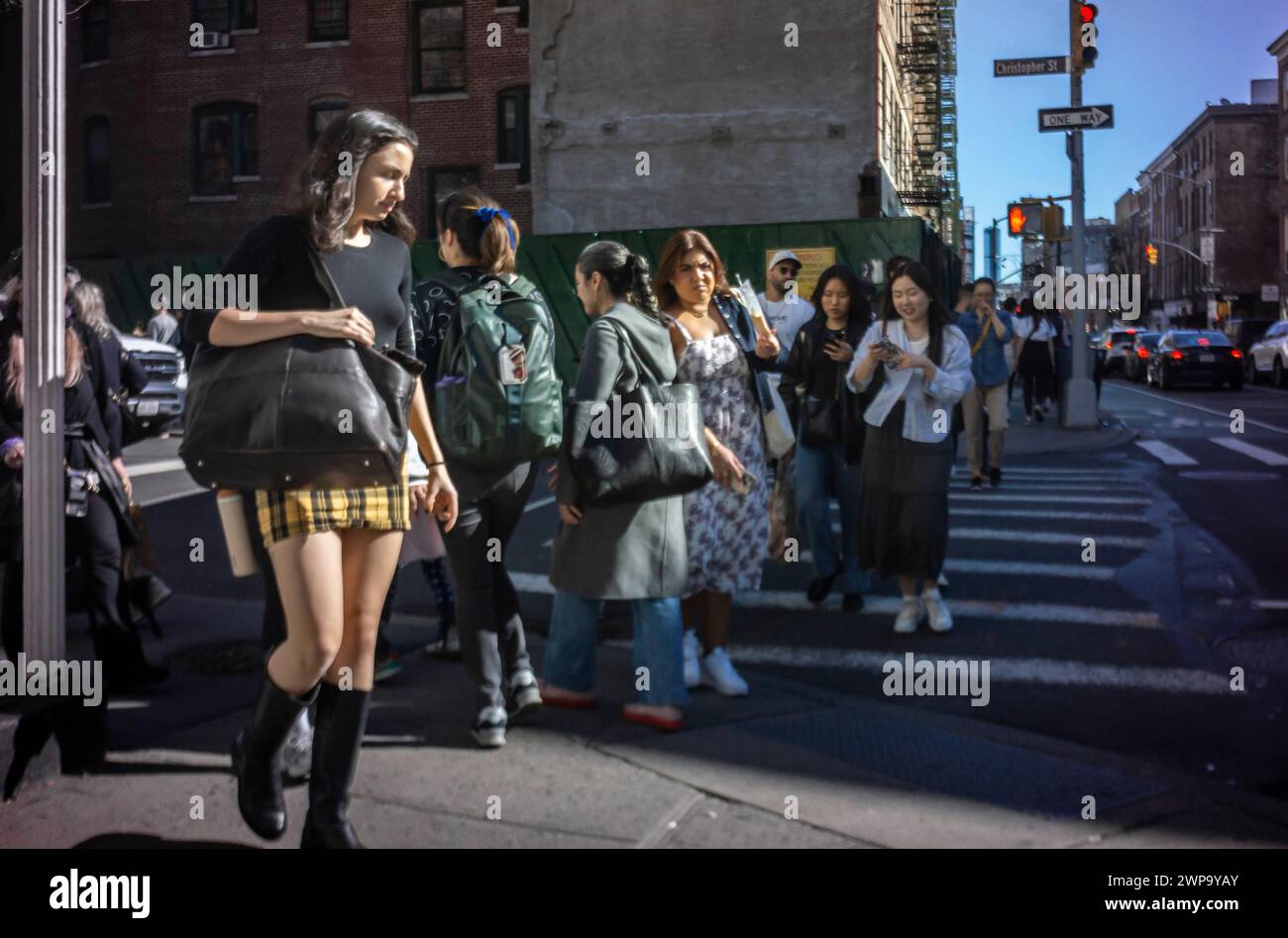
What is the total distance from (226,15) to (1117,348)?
99.3ft

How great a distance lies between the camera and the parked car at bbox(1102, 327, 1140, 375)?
4529 cm

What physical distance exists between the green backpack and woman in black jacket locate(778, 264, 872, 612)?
2843 mm

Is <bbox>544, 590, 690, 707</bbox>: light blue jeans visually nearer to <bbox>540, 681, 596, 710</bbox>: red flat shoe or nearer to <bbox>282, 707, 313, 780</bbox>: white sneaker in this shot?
<bbox>540, 681, 596, 710</bbox>: red flat shoe

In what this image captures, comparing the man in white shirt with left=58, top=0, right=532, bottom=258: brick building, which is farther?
left=58, top=0, right=532, bottom=258: brick building

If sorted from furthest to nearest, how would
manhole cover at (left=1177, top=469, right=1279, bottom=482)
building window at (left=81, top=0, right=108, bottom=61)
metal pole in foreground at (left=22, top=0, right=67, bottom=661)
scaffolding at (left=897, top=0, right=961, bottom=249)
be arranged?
scaffolding at (left=897, top=0, right=961, bottom=249) → building window at (left=81, top=0, right=108, bottom=61) → manhole cover at (left=1177, top=469, right=1279, bottom=482) → metal pole in foreground at (left=22, top=0, right=67, bottom=661)

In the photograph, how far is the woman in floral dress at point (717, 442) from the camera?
5496 millimetres

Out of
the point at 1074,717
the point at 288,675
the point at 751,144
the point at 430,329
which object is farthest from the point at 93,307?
the point at 751,144

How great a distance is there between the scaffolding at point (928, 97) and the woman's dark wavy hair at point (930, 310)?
2660cm

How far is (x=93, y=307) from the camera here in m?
5.27

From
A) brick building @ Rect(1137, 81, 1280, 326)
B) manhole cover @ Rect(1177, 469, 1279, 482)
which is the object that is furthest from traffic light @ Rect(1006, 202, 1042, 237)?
brick building @ Rect(1137, 81, 1280, 326)

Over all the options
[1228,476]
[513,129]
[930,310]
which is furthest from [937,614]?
[513,129]

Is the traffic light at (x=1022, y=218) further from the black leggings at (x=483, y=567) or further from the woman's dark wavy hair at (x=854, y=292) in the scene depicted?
the black leggings at (x=483, y=567)

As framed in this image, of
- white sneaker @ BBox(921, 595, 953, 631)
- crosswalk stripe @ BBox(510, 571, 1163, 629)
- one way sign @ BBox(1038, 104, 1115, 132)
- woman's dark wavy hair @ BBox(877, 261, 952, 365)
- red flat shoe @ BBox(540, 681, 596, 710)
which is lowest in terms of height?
red flat shoe @ BBox(540, 681, 596, 710)

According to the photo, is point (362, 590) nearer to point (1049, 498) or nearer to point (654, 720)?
point (654, 720)
